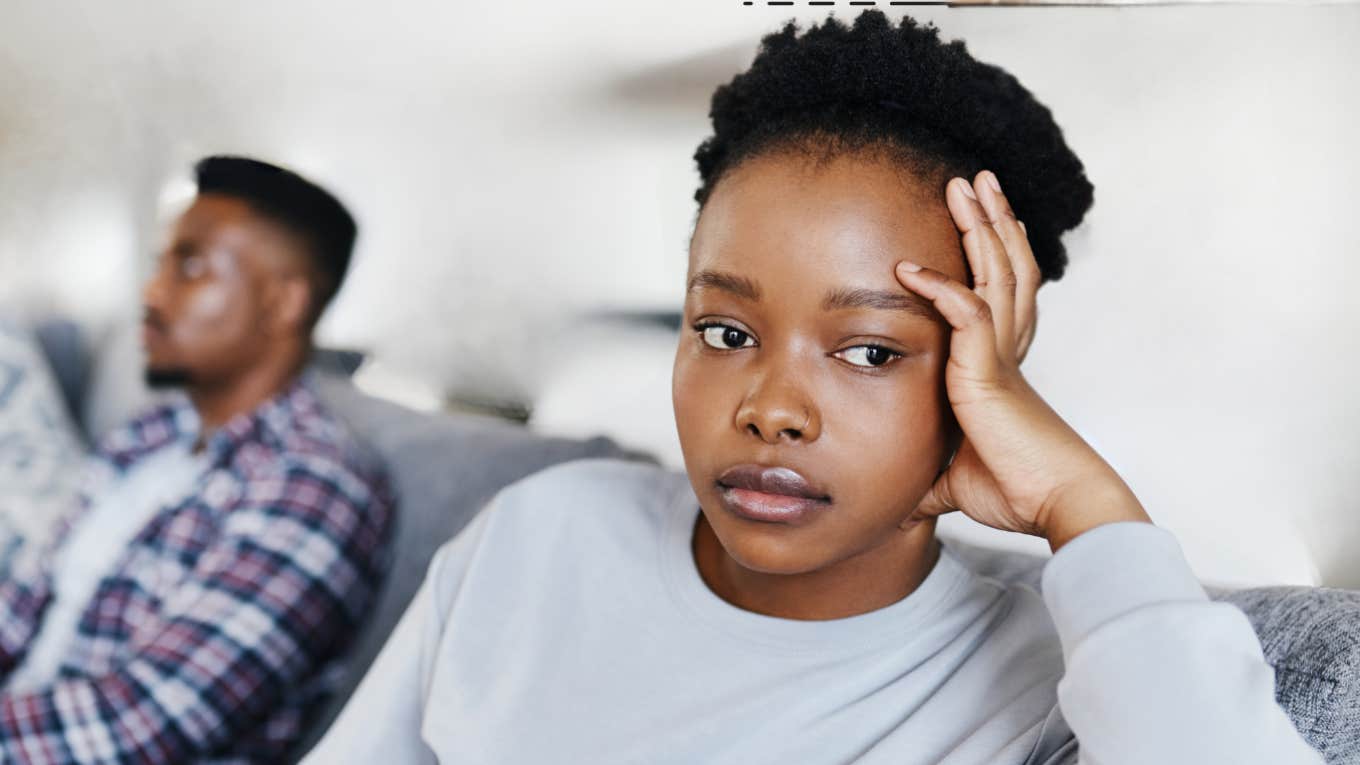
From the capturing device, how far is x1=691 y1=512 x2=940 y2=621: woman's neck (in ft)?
2.59

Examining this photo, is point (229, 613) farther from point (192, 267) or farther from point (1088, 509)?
point (1088, 509)

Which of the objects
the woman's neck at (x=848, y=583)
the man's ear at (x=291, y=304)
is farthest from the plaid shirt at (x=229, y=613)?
the woman's neck at (x=848, y=583)

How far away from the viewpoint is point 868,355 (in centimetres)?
71

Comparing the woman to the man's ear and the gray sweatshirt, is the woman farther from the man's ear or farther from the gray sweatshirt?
the man's ear

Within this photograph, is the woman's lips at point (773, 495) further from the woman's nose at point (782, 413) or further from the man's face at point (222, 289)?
the man's face at point (222, 289)

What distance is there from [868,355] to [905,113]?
0.55ft

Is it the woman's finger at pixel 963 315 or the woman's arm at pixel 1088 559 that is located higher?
the woman's finger at pixel 963 315

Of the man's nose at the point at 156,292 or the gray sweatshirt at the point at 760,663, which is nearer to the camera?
the gray sweatshirt at the point at 760,663

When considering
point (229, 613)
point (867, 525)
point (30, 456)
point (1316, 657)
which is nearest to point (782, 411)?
point (867, 525)

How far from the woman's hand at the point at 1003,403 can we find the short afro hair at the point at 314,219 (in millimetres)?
1119

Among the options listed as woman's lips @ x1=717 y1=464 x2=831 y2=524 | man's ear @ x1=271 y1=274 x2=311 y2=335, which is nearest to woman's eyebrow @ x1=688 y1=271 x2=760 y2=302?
woman's lips @ x1=717 y1=464 x2=831 y2=524

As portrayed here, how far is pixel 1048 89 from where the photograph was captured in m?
0.95

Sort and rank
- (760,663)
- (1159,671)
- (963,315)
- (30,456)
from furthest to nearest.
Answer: (30,456), (760,663), (963,315), (1159,671)

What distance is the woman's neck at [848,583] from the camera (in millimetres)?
788
